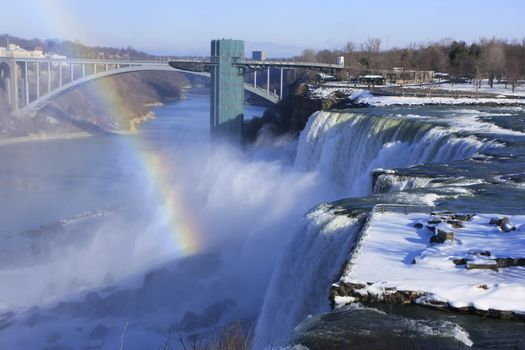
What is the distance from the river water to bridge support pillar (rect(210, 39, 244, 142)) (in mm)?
5707

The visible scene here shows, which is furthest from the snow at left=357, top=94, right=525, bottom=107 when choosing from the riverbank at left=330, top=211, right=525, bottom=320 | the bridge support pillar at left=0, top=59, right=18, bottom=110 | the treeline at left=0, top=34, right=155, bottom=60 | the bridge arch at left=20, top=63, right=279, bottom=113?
the treeline at left=0, top=34, right=155, bottom=60

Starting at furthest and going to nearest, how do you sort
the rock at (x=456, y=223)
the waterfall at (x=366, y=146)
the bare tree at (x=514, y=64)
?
1. the bare tree at (x=514, y=64)
2. the waterfall at (x=366, y=146)
3. the rock at (x=456, y=223)

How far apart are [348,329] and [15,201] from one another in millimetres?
17771

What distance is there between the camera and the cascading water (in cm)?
620

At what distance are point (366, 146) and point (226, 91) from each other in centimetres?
1632

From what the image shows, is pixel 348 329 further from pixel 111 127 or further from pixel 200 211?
pixel 111 127

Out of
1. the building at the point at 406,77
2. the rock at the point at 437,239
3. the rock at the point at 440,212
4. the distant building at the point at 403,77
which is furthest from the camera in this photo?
the building at the point at 406,77

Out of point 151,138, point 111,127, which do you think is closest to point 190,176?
point 151,138

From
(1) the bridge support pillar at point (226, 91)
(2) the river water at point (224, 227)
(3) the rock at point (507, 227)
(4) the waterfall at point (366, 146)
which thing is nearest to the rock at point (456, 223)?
(3) the rock at point (507, 227)

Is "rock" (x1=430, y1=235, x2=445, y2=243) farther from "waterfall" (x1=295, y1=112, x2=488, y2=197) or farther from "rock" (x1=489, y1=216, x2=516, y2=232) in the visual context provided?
"waterfall" (x1=295, y1=112, x2=488, y2=197)

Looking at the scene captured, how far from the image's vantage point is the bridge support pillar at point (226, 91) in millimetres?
27922

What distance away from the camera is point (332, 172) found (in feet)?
45.0

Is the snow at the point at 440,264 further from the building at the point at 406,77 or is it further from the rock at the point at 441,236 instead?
the building at the point at 406,77

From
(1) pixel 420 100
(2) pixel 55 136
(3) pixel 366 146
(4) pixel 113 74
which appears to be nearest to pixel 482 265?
(3) pixel 366 146
